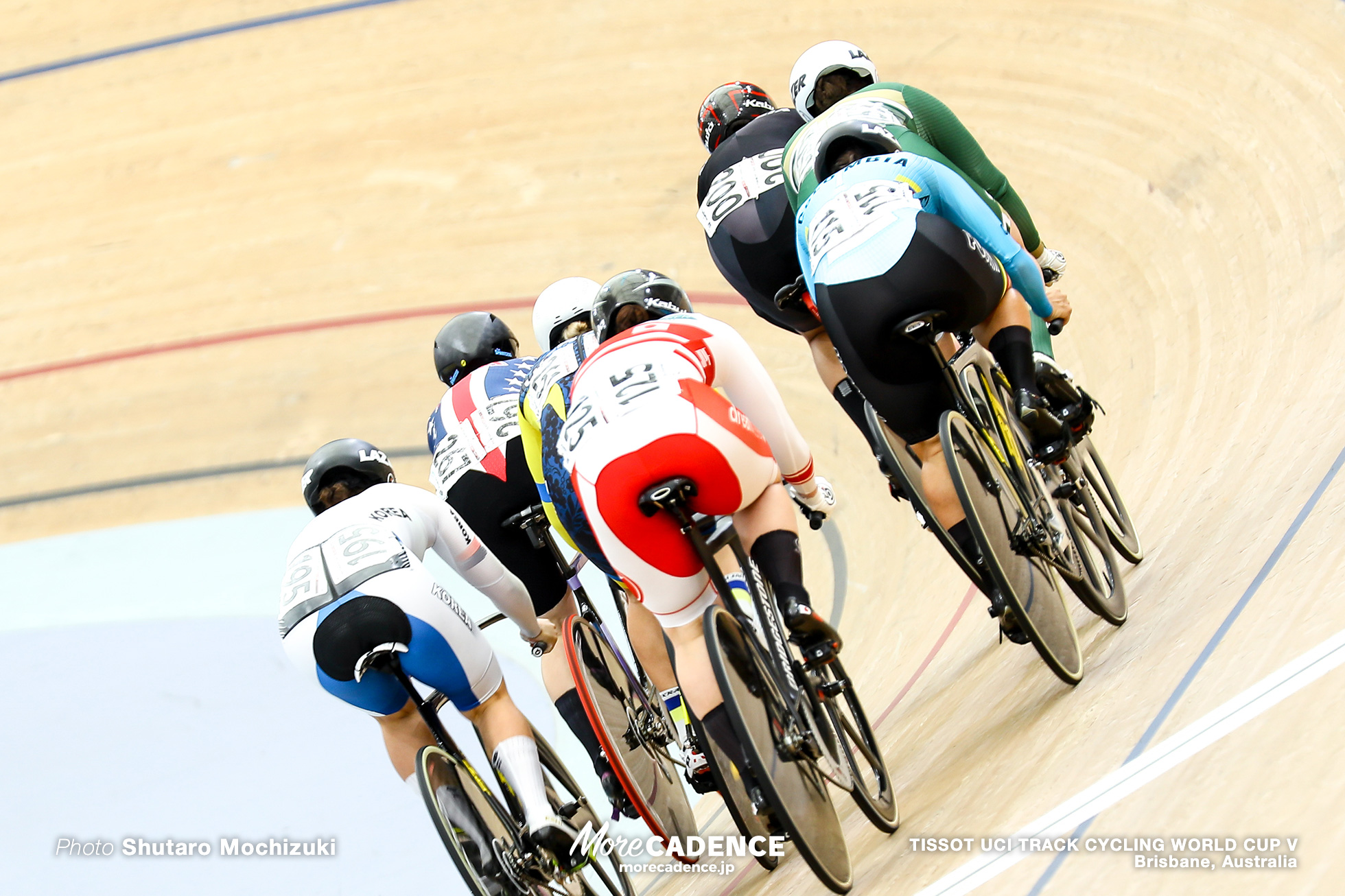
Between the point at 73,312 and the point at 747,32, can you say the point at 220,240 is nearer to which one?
the point at 73,312

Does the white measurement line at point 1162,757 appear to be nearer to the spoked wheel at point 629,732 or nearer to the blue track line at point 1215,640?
the blue track line at point 1215,640

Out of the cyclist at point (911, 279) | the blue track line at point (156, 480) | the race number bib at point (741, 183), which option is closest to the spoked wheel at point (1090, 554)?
the cyclist at point (911, 279)

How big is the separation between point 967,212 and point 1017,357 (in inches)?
14.0

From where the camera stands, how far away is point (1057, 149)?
18.8ft

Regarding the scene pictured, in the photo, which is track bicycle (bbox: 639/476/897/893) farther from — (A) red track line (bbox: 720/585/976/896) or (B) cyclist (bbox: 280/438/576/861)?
(A) red track line (bbox: 720/585/976/896)

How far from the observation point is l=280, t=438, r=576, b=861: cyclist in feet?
8.97

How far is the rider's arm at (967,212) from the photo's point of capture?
2660 millimetres

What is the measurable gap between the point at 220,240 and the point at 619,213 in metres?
2.53

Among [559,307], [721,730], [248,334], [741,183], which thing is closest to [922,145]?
[741,183]

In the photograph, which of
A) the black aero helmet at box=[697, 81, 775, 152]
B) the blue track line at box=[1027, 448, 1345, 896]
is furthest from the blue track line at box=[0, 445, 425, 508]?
the blue track line at box=[1027, 448, 1345, 896]

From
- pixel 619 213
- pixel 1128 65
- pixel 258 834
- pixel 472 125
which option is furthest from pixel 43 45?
pixel 1128 65

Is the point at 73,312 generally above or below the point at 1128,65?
above

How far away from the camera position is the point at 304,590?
2.80 m

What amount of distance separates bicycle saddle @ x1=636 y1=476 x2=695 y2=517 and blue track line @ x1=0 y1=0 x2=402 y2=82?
661 centimetres
